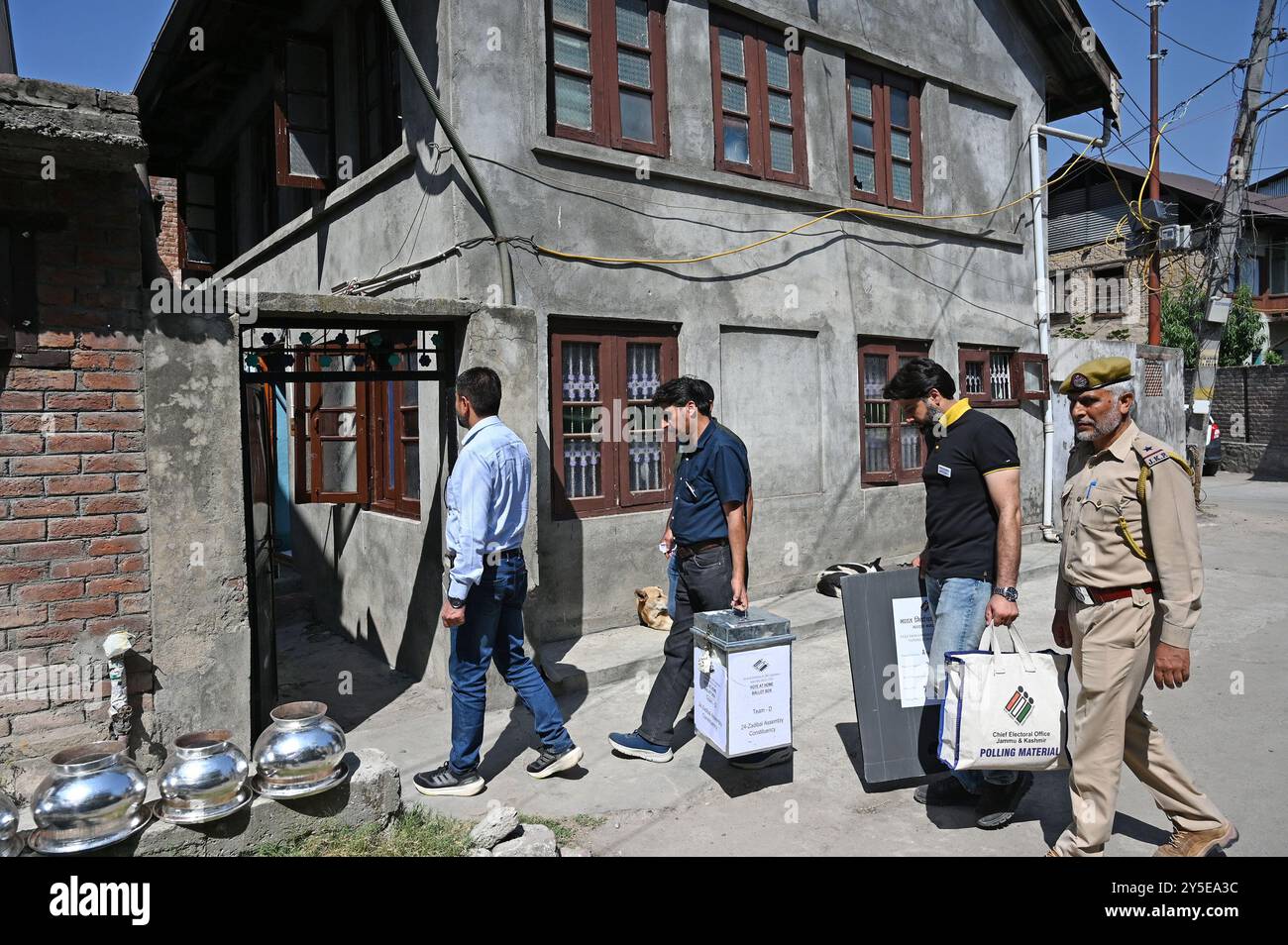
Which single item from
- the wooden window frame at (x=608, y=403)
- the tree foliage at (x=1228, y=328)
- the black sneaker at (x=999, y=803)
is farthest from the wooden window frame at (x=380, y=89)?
the tree foliage at (x=1228, y=328)

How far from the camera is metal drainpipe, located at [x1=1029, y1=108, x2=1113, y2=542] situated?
1162 cm

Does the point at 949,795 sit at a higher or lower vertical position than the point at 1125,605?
lower

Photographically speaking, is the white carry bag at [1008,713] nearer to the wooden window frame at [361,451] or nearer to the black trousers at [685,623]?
the black trousers at [685,623]

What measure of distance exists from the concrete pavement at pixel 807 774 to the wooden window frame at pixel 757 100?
4.59 m

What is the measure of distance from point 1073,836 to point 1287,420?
24628 millimetres

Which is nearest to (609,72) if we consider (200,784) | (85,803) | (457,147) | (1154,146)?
(457,147)

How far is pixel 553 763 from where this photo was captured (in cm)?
454

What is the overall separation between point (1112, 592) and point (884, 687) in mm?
1237

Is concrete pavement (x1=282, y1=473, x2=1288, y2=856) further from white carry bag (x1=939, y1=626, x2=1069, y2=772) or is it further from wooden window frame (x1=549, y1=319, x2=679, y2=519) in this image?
wooden window frame (x1=549, y1=319, x2=679, y2=519)

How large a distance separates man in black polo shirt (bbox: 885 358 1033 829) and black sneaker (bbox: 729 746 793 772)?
75cm

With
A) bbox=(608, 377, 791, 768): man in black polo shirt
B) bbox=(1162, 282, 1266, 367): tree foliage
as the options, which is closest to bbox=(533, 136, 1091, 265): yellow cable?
bbox=(608, 377, 791, 768): man in black polo shirt

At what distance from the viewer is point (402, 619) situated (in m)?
6.80

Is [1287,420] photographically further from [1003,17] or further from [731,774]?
[731,774]

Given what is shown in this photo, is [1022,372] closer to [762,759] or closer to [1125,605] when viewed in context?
[762,759]
